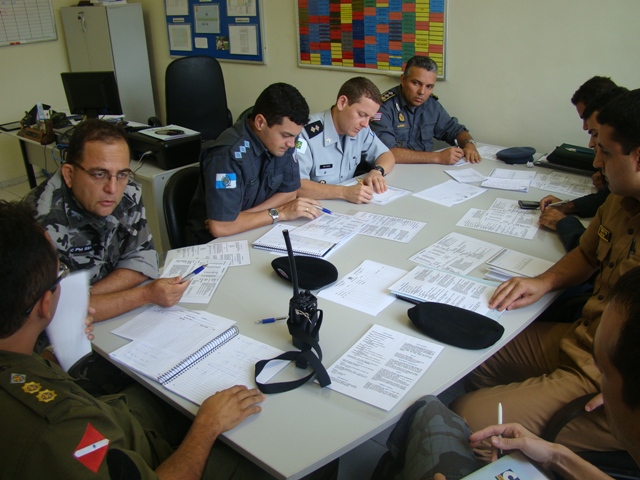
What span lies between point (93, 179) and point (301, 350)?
876mm

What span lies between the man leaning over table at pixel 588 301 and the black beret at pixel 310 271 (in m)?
0.51

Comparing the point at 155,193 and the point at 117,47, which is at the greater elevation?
the point at 117,47

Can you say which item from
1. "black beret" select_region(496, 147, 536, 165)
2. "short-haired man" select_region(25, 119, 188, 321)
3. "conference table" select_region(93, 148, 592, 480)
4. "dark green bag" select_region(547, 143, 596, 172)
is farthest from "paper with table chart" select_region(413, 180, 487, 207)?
"short-haired man" select_region(25, 119, 188, 321)

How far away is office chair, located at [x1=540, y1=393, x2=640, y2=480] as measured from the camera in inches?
49.3

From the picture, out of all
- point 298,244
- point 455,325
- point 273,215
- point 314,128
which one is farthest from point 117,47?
point 455,325

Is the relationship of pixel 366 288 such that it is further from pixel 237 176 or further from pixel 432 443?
pixel 237 176

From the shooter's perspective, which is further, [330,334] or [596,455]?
[330,334]

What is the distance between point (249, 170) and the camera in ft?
7.33

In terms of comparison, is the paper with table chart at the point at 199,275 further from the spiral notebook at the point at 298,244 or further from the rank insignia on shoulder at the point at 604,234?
the rank insignia on shoulder at the point at 604,234

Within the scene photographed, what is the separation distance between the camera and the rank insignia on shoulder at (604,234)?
1686 millimetres

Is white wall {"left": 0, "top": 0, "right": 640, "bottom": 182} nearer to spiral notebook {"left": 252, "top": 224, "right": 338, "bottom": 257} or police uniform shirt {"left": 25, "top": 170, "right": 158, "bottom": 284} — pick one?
spiral notebook {"left": 252, "top": 224, "right": 338, "bottom": 257}

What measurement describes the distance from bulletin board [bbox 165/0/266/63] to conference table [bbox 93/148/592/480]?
2636 millimetres

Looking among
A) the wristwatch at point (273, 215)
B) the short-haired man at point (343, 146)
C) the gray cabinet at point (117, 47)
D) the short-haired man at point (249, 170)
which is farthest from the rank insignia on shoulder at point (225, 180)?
the gray cabinet at point (117, 47)

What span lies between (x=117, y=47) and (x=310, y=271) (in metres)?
4.06
